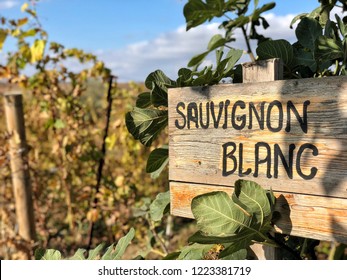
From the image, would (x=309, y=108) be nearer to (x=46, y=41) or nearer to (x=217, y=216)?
(x=217, y=216)

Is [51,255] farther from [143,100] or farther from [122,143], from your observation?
[122,143]

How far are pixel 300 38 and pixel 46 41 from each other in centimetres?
268

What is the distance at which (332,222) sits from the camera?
1064 mm

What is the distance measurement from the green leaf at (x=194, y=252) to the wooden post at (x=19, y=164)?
221cm

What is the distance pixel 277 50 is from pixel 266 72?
101 millimetres

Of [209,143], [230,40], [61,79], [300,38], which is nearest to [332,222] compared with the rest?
[209,143]

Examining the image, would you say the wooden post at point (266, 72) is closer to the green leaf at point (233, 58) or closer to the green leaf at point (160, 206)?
the green leaf at point (233, 58)

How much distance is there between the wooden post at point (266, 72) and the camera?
3.88 feet

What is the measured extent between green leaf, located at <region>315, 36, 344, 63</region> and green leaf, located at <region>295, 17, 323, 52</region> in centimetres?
2

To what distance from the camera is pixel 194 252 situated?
1.28 meters

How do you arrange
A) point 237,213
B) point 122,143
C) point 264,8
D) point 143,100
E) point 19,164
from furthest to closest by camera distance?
point 122,143 < point 19,164 < point 264,8 < point 143,100 < point 237,213

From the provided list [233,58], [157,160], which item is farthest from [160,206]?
[233,58]

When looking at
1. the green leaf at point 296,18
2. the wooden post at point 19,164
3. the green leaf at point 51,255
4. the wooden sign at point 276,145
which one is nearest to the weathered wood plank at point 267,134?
the wooden sign at point 276,145

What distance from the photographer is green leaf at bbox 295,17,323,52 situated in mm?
1272
